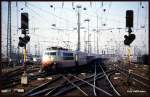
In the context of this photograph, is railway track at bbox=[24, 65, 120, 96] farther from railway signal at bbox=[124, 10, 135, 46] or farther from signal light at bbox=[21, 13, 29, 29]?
signal light at bbox=[21, 13, 29, 29]

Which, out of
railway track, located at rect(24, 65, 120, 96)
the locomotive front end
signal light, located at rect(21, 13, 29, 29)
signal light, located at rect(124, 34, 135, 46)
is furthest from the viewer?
the locomotive front end

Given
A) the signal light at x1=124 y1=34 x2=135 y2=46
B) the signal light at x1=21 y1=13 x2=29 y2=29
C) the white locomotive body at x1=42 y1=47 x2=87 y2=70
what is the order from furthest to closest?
the white locomotive body at x1=42 y1=47 x2=87 y2=70
the signal light at x1=124 y1=34 x2=135 y2=46
the signal light at x1=21 y1=13 x2=29 y2=29

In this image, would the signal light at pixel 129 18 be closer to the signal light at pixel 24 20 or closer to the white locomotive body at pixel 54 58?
the signal light at pixel 24 20

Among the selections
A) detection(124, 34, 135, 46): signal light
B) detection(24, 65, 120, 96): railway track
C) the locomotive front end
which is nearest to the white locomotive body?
the locomotive front end

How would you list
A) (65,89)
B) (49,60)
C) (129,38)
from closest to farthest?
1. (129,38)
2. (65,89)
3. (49,60)

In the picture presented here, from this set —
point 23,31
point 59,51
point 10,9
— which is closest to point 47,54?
point 59,51

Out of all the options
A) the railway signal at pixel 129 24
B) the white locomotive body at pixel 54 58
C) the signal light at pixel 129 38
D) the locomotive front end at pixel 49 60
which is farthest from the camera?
the white locomotive body at pixel 54 58

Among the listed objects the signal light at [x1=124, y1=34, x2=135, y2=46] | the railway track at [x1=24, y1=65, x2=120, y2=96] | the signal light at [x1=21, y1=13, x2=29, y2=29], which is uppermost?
the signal light at [x1=21, y1=13, x2=29, y2=29]

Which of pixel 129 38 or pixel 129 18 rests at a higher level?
pixel 129 18

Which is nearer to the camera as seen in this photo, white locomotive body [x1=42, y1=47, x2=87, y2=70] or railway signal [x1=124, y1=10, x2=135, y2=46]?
railway signal [x1=124, y1=10, x2=135, y2=46]

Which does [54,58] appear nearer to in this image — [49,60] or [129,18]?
[49,60]

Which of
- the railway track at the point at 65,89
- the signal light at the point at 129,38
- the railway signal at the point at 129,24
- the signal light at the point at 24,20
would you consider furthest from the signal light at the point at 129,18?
the signal light at the point at 24,20

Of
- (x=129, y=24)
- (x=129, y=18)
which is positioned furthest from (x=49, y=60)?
(x=129, y=18)

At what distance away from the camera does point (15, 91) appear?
68.8 ft
